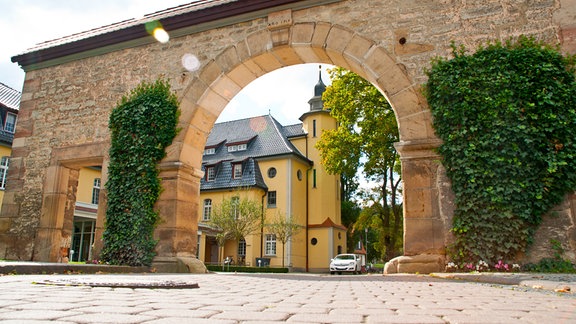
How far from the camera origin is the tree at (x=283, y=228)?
2711 cm

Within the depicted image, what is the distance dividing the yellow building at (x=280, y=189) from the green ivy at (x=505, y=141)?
21.2m

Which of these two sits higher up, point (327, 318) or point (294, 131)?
point (294, 131)

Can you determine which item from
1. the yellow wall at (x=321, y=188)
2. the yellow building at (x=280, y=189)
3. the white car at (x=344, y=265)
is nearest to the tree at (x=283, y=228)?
the yellow building at (x=280, y=189)

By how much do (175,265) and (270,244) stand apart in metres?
21.2

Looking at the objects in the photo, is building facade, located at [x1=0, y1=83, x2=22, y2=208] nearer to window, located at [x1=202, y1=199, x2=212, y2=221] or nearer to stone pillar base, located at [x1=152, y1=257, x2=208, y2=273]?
window, located at [x1=202, y1=199, x2=212, y2=221]

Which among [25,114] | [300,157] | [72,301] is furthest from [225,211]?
[72,301]

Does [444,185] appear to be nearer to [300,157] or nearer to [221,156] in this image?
[300,157]

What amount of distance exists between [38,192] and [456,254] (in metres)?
9.11

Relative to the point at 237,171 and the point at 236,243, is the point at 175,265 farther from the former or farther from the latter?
the point at 237,171

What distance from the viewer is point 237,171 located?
31.1 metres

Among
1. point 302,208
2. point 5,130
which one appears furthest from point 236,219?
point 5,130

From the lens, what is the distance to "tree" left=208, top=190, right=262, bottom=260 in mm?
25172

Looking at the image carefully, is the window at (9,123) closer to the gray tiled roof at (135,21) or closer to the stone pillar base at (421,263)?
the gray tiled roof at (135,21)

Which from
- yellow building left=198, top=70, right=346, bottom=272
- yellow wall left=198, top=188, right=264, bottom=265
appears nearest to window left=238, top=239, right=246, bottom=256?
yellow building left=198, top=70, right=346, bottom=272
